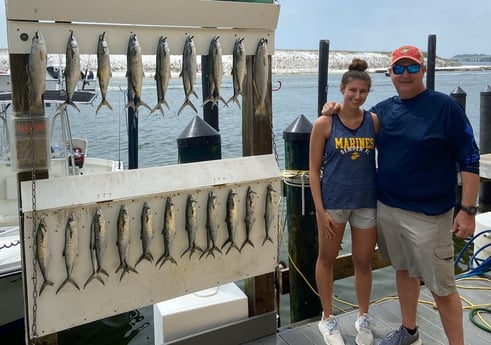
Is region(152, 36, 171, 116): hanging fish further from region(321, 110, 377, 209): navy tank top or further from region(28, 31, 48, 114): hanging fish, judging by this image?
region(321, 110, 377, 209): navy tank top

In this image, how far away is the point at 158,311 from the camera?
3152 mm

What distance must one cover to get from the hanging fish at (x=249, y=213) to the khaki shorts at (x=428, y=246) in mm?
880

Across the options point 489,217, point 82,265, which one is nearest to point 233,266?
point 82,265

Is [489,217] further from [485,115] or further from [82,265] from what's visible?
[485,115]

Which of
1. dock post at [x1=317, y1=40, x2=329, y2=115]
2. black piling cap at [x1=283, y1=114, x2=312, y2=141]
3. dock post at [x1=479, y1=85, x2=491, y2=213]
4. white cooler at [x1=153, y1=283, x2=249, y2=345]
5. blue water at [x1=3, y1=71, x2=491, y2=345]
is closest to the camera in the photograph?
white cooler at [x1=153, y1=283, x2=249, y2=345]

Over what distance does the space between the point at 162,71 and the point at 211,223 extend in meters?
1.00


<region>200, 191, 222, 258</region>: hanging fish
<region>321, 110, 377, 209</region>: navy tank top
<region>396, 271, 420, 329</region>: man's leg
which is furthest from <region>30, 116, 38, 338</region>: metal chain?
<region>396, 271, 420, 329</region>: man's leg

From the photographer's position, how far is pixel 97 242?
2.54m

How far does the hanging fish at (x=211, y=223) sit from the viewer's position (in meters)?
2.88

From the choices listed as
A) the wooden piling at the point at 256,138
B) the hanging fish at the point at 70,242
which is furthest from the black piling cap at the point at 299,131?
the hanging fish at the point at 70,242

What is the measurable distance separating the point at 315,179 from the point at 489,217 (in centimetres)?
297

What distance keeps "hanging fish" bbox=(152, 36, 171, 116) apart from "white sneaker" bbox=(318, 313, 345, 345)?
185 centimetres

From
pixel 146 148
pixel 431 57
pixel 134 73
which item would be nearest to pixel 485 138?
pixel 431 57

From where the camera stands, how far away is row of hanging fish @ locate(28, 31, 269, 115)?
92.0 inches
